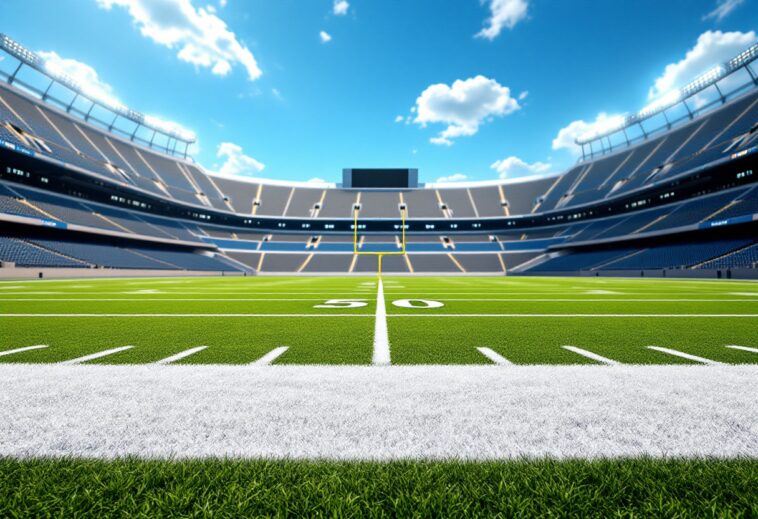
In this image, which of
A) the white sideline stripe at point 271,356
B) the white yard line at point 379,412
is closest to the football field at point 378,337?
the white sideline stripe at point 271,356

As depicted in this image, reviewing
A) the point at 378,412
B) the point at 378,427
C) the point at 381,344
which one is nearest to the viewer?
the point at 378,427

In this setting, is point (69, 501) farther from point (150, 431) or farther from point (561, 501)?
point (561, 501)

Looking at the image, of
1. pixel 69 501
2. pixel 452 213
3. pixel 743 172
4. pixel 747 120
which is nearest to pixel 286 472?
pixel 69 501

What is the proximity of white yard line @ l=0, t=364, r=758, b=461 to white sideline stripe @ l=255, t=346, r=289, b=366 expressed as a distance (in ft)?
0.47

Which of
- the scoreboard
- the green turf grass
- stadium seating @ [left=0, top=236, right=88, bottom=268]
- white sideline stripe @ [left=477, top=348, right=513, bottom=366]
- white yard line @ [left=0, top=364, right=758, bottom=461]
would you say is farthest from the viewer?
the scoreboard

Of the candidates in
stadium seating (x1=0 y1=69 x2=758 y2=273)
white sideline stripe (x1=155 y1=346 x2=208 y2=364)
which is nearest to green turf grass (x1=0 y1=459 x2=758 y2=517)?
white sideline stripe (x1=155 y1=346 x2=208 y2=364)

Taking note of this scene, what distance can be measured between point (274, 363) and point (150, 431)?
1.10 metres

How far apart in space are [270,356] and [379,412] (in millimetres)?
1357

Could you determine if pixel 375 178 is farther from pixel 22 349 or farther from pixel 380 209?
pixel 22 349

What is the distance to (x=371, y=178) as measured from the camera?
53281 millimetres

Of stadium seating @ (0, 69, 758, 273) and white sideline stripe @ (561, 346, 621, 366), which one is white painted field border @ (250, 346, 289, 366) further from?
stadium seating @ (0, 69, 758, 273)

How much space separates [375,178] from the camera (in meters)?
53.3

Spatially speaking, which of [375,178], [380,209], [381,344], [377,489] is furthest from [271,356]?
[375,178]

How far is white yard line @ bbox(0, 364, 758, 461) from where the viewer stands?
1205 mm
